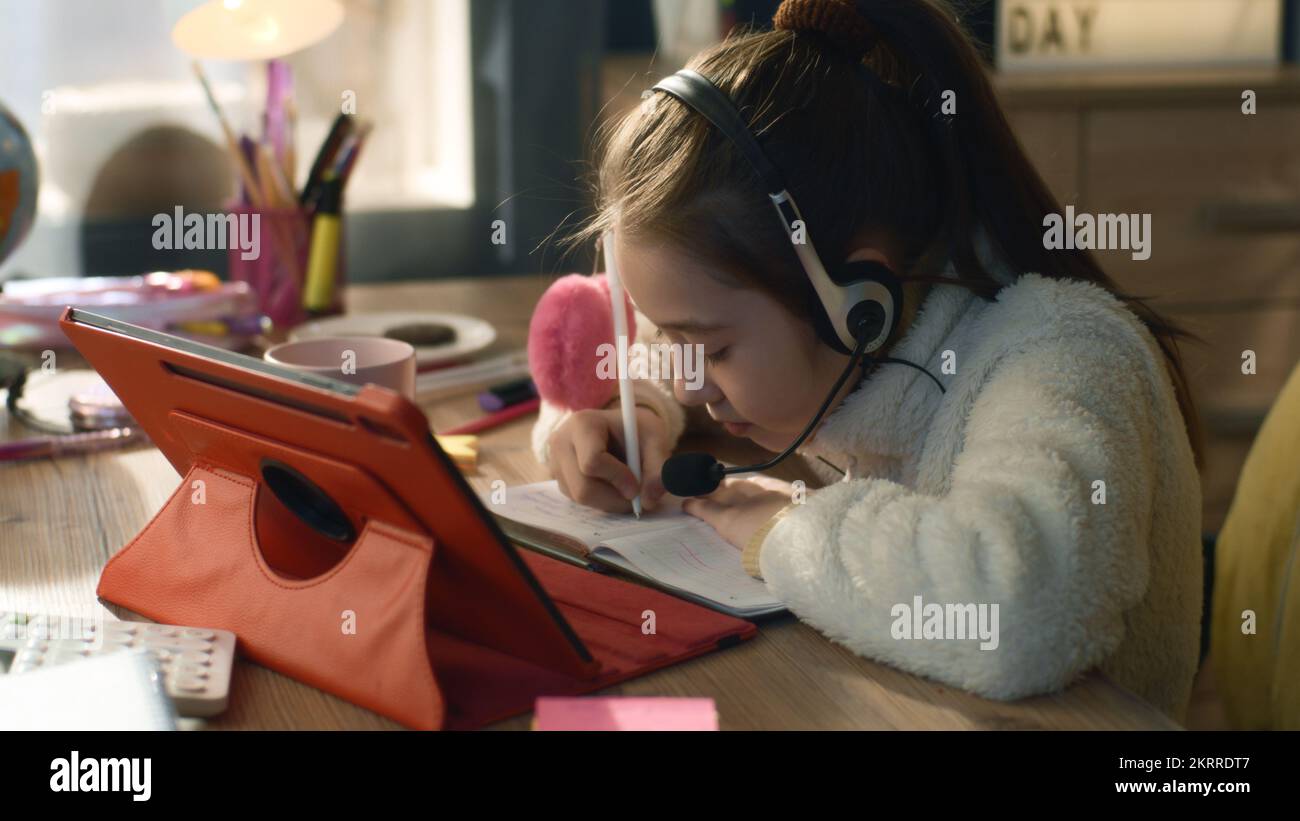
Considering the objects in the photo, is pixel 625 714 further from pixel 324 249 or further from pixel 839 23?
pixel 324 249

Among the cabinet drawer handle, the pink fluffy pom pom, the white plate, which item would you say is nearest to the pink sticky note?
the pink fluffy pom pom

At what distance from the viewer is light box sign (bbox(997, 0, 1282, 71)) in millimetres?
2209

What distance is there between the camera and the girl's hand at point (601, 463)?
0.92m

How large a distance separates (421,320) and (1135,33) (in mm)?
1507

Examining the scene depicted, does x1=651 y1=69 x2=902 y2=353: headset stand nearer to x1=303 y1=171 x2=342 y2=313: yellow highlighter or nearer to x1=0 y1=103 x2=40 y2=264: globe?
x1=303 y1=171 x2=342 y2=313: yellow highlighter

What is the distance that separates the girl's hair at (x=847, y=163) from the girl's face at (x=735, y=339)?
0.01 meters

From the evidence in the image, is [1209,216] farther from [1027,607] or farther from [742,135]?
[1027,607]

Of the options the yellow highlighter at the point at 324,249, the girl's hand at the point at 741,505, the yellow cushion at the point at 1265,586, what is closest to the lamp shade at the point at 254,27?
the yellow highlighter at the point at 324,249

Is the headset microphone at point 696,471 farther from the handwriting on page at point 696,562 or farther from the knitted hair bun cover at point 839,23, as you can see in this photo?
the knitted hair bun cover at point 839,23

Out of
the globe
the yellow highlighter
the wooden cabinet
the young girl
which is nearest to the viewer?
the young girl

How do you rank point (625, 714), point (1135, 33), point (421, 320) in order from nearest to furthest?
point (625, 714) → point (421, 320) → point (1135, 33)

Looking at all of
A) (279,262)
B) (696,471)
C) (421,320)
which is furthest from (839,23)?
(279,262)

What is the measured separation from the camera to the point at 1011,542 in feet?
2.13
